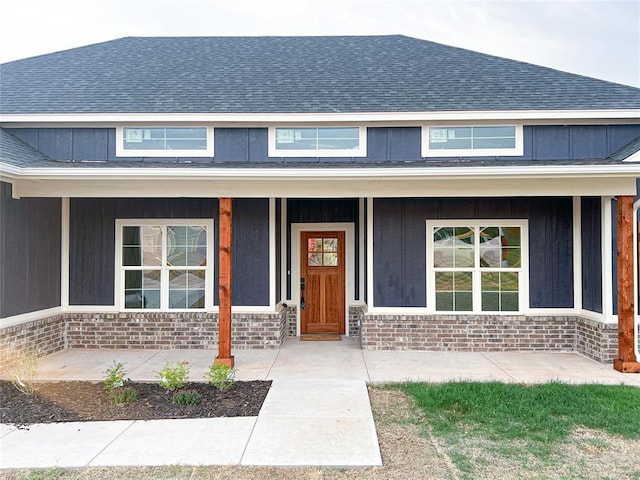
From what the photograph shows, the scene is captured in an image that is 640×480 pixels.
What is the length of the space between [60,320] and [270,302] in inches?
144

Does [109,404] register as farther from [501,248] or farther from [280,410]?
[501,248]

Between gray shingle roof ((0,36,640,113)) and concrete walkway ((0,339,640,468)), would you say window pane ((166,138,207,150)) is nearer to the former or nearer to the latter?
gray shingle roof ((0,36,640,113))

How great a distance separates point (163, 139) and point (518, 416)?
7.17m

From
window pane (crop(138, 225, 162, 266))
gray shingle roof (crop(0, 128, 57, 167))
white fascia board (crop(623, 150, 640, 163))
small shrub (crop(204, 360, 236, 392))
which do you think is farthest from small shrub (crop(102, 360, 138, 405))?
white fascia board (crop(623, 150, 640, 163))

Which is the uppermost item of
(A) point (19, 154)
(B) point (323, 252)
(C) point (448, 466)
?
(A) point (19, 154)

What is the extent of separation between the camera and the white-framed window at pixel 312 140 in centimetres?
784

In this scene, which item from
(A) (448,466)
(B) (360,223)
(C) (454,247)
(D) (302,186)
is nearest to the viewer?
(A) (448,466)

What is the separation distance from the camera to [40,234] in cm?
695

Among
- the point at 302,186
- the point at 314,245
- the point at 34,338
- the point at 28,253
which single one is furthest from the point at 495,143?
the point at 34,338

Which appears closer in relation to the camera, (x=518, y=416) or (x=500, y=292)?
(x=518, y=416)

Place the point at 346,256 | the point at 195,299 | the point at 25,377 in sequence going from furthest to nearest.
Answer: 1. the point at 346,256
2. the point at 195,299
3. the point at 25,377

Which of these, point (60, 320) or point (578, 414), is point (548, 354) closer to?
point (578, 414)

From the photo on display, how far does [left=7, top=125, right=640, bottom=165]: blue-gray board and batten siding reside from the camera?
754 centimetres

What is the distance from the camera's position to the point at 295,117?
764 cm
